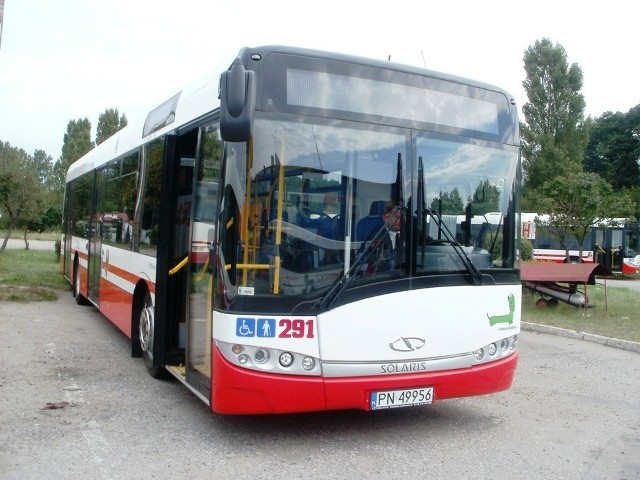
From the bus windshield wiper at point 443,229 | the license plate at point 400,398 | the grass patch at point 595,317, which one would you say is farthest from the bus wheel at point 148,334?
the grass patch at point 595,317

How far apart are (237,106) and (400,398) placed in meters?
2.59

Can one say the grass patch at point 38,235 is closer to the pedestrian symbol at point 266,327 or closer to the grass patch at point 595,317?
the grass patch at point 595,317

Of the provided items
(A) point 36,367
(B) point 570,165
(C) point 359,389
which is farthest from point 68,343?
(B) point 570,165

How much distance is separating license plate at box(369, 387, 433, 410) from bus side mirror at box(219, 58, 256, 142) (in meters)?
2.23

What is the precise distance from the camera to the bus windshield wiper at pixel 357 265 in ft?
18.5

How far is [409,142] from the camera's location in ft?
19.9

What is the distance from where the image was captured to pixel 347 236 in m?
5.78

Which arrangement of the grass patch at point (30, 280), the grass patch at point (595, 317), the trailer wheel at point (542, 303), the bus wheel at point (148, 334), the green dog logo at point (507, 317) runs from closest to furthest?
the green dog logo at point (507, 317) < the bus wheel at point (148, 334) < the grass patch at point (595, 317) < the grass patch at point (30, 280) < the trailer wheel at point (542, 303)

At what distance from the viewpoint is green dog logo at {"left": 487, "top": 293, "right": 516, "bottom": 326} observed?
6.38 m

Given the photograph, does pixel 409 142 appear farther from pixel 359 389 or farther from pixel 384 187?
pixel 359 389

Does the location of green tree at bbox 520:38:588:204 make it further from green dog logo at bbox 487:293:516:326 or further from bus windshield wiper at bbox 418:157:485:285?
bus windshield wiper at bbox 418:157:485:285

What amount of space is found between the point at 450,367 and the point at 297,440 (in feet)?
4.55

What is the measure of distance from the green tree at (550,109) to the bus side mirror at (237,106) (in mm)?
36989

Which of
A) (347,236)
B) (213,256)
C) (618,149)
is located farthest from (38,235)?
(347,236)
